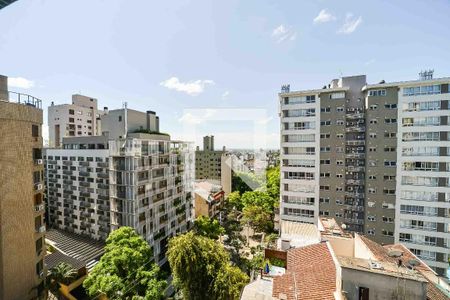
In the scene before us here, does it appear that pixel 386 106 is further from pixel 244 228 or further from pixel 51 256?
pixel 51 256

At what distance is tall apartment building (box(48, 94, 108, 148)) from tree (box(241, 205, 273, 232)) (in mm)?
27865

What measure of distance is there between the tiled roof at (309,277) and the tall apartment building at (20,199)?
10452mm

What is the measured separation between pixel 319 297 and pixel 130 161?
574 inches

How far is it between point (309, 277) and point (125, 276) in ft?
32.9

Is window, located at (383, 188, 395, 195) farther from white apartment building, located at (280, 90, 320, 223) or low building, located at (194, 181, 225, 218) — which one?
low building, located at (194, 181, 225, 218)

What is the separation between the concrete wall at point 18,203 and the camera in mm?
8297

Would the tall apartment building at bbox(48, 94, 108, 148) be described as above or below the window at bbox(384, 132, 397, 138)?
above

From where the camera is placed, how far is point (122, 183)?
16.5m

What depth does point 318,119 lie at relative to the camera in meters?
19.6

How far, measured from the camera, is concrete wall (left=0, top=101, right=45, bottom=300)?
327 inches

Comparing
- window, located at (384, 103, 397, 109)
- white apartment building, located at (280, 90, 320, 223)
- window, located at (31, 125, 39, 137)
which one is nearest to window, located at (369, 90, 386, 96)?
window, located at (384, 103, 397, 109)

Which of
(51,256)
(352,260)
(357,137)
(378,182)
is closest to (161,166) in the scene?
(51,256)

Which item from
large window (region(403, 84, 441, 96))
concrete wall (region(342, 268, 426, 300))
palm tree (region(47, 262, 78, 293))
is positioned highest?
large window (region(403, 84, 441, 96))

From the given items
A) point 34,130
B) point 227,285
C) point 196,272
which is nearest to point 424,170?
point 227,285
